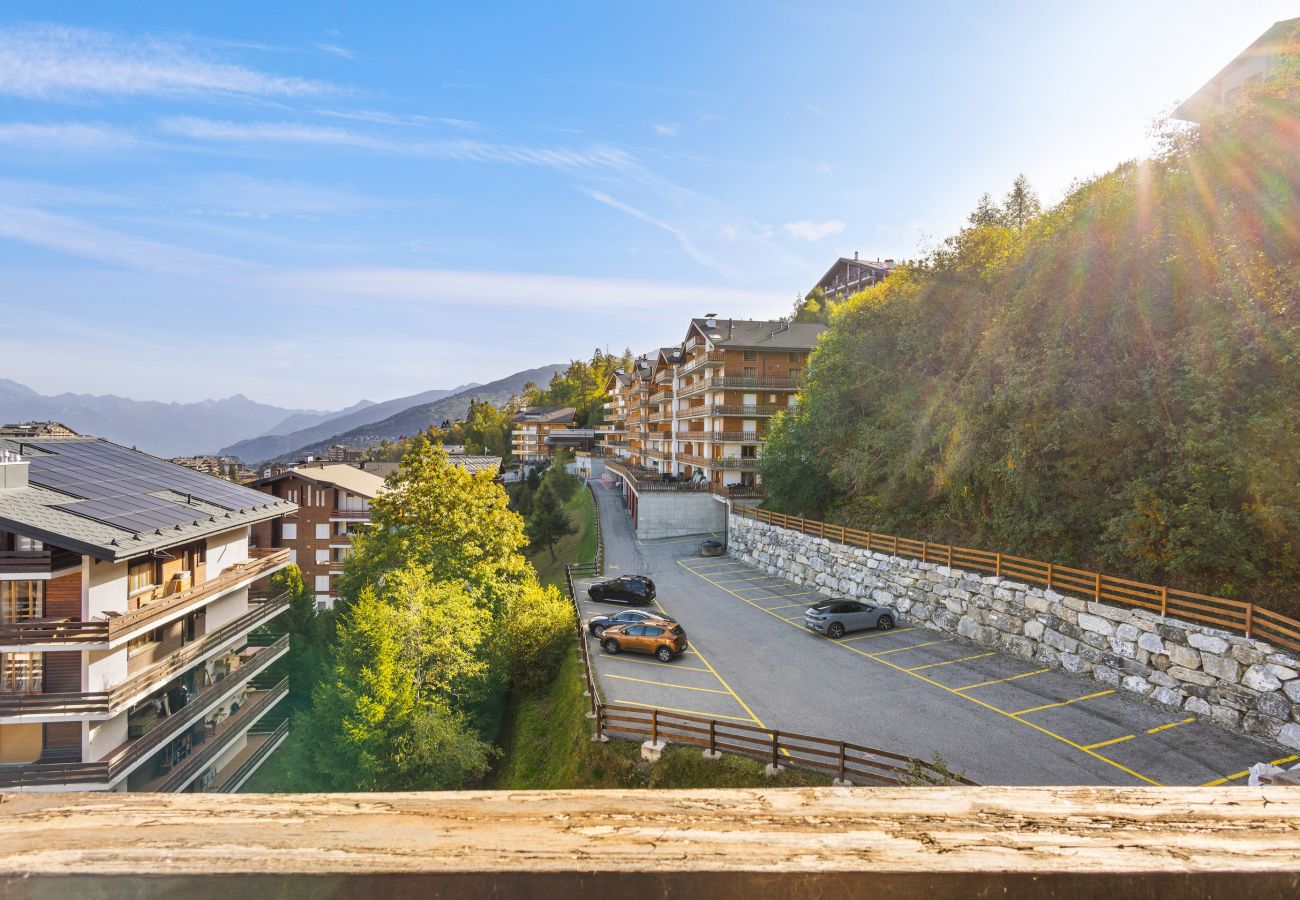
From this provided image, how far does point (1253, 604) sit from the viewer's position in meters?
15.0

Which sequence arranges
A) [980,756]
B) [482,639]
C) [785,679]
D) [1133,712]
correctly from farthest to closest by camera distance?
1. [482,639]
2. [785,679]
3. [1133,712]
4. [980,756]

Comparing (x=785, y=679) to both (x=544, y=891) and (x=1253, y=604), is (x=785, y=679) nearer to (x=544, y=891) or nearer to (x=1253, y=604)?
(x=1253, y=604)

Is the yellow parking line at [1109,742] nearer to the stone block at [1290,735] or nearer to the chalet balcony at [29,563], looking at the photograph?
the stone block at [1290,735]

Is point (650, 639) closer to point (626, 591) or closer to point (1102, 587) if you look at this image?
point (626, 591)

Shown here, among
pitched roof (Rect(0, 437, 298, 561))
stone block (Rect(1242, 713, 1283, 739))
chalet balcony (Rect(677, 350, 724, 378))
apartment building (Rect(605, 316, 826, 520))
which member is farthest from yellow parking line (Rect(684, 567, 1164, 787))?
chalet balcony (Rect(677, 350, 724, 378))

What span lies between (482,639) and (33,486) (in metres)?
15.0

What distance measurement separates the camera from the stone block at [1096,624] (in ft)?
58.2

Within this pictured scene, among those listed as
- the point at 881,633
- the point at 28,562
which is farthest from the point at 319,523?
the point at 881,633

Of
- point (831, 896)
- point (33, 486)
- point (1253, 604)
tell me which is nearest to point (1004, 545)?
point (1253, 604)

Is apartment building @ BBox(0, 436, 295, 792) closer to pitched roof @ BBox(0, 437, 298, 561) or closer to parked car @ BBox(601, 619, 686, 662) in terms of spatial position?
pitched roof @ BBox(0, 437, 298, 561)

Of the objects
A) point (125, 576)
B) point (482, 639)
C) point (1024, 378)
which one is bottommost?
point (482, 639)

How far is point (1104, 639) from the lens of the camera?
58.6ft

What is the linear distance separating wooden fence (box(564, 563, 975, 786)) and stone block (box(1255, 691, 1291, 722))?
6.85 metres

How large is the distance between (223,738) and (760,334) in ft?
149
